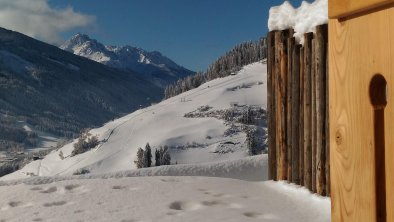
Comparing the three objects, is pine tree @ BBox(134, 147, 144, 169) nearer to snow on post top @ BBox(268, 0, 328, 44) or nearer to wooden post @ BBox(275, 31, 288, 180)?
snow on post top @ BBox(268, 0, 328, 44)

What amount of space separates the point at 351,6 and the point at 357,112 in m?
0.27

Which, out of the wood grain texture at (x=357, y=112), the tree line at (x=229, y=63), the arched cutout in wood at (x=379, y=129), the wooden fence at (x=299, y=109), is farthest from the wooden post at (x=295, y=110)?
the tree line at (x=229, y=63)

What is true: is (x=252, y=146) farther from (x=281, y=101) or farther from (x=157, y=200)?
(x=157, y=200)

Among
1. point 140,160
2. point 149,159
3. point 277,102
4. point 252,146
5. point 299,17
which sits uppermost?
point 299,17

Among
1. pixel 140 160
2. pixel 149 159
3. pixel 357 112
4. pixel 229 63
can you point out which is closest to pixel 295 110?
pixel 357 112

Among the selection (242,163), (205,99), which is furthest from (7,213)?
(205,99)

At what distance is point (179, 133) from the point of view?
73375mm

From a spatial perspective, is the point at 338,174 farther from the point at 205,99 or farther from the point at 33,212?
the point at 205,99

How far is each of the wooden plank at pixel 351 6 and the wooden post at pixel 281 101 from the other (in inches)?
214

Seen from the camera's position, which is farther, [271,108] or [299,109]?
[271,108]

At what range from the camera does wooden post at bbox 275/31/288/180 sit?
693cm

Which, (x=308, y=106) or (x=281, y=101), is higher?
(x=281, y=101)

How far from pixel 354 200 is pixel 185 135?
70.5m

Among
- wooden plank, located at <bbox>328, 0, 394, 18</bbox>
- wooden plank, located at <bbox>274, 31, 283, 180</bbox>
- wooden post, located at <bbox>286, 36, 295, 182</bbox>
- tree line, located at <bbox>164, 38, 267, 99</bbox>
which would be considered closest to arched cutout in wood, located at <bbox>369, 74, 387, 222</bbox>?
wooden plank, located at <bbox>328, 0, 394, 18</bbox>
